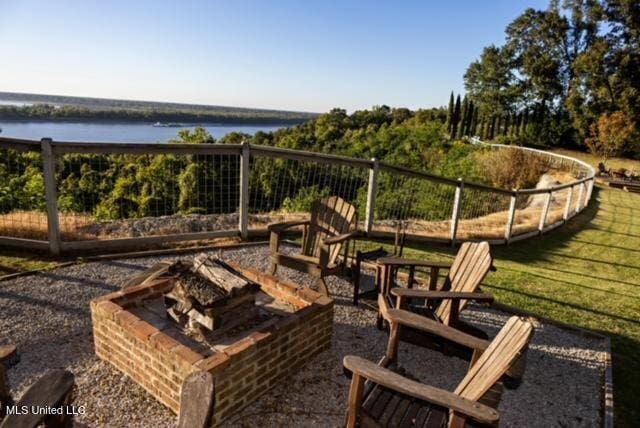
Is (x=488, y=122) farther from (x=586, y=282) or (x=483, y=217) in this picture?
(x=586, y=282)

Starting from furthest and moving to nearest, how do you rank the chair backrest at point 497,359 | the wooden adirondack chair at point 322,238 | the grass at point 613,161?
the grass at point 613,161 < the wooden adirondack chair at point 322,238 < the chair backrest at point 497,359

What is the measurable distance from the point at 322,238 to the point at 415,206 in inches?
251

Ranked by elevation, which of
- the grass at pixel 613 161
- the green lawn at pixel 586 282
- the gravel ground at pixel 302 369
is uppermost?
the grass at pixel 613 161

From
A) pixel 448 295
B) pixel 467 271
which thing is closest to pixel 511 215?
pixel 467 271

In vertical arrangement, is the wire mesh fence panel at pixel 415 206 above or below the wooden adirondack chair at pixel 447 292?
below

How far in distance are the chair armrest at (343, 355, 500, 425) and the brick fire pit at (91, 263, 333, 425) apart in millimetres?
782

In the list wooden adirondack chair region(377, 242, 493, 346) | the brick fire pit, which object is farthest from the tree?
the brick fire pit

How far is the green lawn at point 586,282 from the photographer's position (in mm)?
3451

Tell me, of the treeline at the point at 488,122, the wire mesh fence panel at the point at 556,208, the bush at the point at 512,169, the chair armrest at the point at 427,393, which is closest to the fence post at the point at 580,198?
the wire mesh fence panel at the point at 556,208

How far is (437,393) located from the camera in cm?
179

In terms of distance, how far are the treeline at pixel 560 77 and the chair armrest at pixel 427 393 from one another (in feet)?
90.7

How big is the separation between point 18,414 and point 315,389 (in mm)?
1724

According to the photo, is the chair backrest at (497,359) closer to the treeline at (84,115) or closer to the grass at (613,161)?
the grass at (613,161)

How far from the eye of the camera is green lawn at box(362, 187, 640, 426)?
3.45 m
